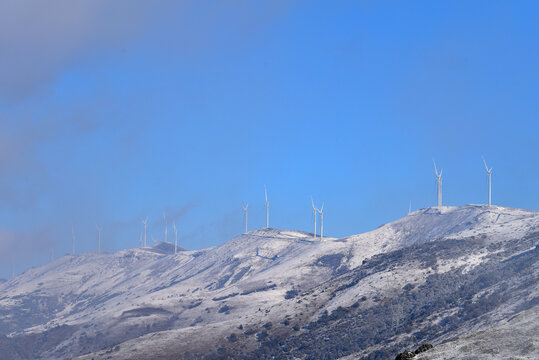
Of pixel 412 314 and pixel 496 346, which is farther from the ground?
pixel 412 314

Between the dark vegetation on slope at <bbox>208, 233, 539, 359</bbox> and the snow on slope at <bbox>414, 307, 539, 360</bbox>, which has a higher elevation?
the dark vegetation on slope at <bbox>208, 233, 539, 359</bbox>

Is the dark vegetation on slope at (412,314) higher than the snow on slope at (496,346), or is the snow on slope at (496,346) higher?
the dark vegetation on slope at (412,314)

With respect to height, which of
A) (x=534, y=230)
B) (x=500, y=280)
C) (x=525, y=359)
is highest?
(x=534, y=230)

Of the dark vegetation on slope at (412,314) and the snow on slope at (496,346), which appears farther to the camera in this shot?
the dark vegetation on slope at (412,314)

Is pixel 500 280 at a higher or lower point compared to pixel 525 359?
higher

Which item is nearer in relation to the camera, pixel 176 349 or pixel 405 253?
pixel 176 349

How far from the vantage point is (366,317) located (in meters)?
135

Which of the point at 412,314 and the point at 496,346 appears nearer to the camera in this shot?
the point at 496,346

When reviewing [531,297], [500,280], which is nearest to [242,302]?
[500,280]

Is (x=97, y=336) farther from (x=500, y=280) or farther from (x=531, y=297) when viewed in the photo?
(x=531, y=297)

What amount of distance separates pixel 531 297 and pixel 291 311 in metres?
63.1

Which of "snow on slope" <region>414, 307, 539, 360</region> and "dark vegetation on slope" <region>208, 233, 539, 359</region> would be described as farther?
"dark vegetation on slope" <region>208, 233, 539, 359</region>

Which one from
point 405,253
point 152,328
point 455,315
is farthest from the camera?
point 152,328

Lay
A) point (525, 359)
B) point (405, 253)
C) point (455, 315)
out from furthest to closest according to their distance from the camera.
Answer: point (405, 253), point (455, 315), point (525, 359)
